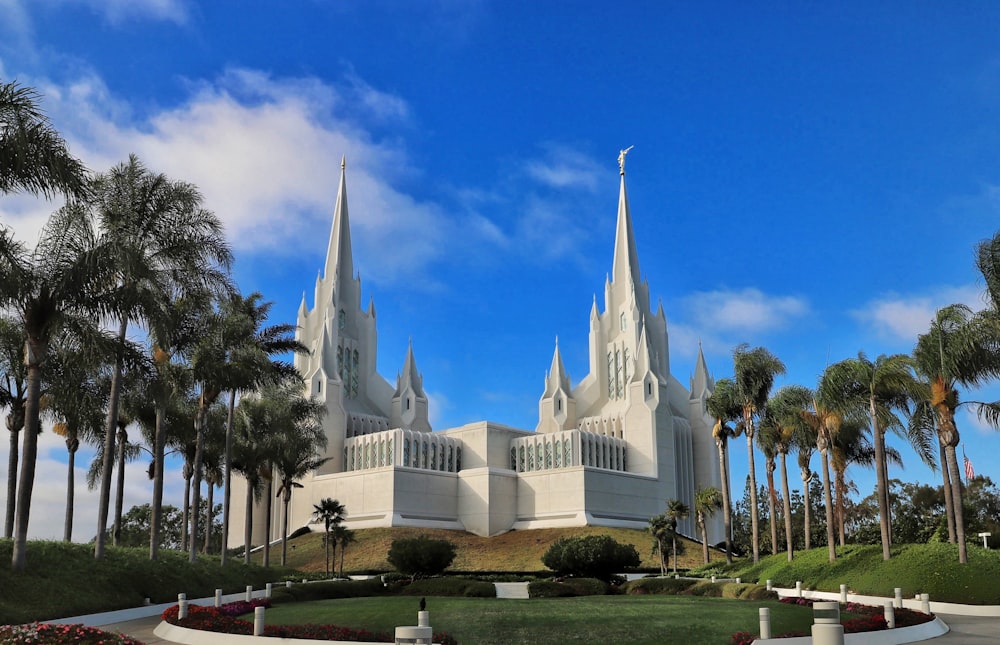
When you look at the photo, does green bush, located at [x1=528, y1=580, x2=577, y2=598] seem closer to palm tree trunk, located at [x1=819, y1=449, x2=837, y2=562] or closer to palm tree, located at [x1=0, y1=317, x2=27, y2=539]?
palm tree trunk, located at [x1=819, y1=449, x2=837, y2=562]

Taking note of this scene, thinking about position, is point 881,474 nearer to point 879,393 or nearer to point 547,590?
point 879,393

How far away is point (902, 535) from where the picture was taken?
6072cm

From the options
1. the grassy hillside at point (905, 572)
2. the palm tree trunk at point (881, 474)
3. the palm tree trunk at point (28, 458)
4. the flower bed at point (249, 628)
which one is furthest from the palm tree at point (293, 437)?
the palm tree trunk at point (881, 474)

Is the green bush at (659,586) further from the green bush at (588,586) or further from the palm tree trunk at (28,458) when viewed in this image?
the palm tree trunk at (28,458)

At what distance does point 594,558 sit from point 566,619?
56.7ft

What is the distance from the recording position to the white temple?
238 feet

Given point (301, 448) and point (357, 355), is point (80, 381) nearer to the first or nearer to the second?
point (301, 448)

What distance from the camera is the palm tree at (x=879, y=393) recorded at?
108ft

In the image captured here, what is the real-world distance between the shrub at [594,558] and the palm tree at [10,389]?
21508 millimetres

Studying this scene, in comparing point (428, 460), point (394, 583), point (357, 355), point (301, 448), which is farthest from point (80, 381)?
point (357, 355)

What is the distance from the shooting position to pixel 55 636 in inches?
605

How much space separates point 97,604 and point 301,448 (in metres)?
24.8

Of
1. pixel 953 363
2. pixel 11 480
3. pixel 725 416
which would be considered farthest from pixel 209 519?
pixel 953 363

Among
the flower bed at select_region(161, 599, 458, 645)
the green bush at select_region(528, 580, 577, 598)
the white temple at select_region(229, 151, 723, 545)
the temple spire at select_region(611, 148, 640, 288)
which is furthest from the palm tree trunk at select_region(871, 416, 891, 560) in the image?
the temple spire at select_region(611, 148, 640, 288)
